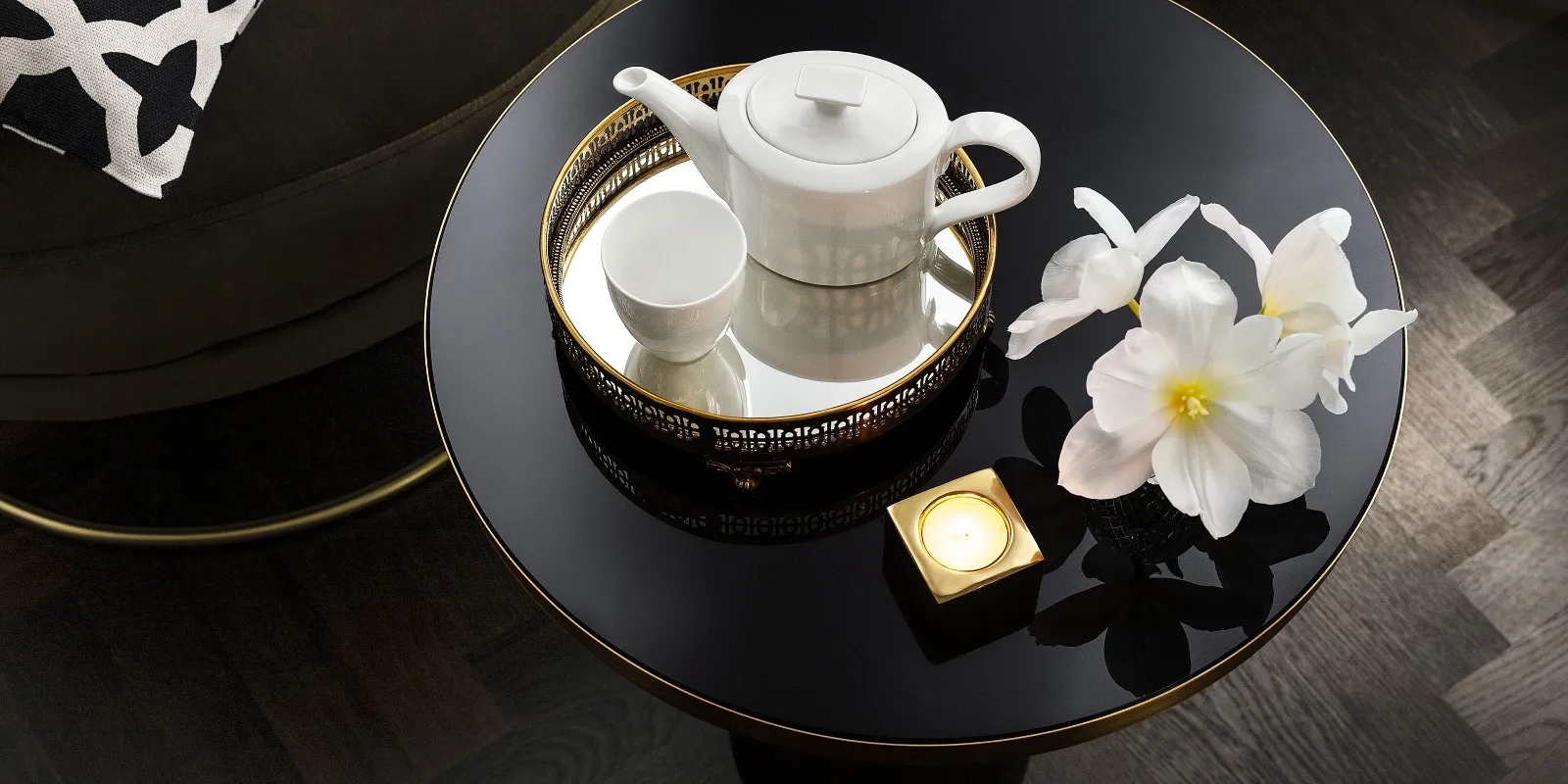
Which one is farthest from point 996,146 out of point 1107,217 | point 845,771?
point 845,771

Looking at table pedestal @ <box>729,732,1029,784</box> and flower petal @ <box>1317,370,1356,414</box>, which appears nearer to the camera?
flower petal @ <box>1317,370,1356,414</box>

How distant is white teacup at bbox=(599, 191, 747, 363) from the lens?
651 mm

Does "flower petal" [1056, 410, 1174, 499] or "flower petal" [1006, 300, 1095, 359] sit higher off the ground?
"flower petal" [1006, 300, 1095, 359]

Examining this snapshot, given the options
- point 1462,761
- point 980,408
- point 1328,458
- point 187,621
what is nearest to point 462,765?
point 187,621

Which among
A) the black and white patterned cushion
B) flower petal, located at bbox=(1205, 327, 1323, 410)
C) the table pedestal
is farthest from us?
the table pedestal

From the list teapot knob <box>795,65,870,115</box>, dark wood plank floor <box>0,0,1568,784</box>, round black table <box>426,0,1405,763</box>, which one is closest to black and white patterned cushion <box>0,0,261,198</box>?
round black table <box>426,0,1405,763</box>

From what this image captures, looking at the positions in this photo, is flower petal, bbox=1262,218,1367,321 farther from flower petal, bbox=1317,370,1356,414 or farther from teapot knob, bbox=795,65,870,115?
teapot knob, bbox=795,65,870,115

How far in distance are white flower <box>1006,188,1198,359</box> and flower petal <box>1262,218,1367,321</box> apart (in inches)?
2.0

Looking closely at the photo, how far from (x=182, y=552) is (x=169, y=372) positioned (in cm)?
19

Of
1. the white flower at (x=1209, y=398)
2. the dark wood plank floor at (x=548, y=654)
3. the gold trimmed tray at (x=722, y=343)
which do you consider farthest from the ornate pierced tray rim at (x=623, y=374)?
the dark wood plank floor at (x=548, y=654)

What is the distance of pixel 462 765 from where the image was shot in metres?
0.92

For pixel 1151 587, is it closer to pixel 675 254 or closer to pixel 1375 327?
pixel 1375 327

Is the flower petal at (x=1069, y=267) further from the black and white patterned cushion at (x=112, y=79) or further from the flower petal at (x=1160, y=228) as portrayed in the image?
the black and white patterned cushion at (x=112, y=79)

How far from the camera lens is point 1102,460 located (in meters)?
0.58
